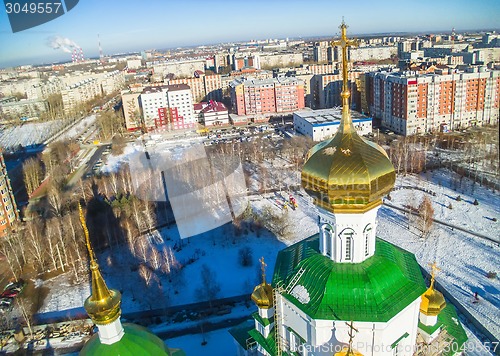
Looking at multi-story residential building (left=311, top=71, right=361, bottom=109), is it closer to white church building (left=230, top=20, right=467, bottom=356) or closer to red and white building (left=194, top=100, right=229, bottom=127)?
red and white building (left=194, top=100, right=229, bottom=127)

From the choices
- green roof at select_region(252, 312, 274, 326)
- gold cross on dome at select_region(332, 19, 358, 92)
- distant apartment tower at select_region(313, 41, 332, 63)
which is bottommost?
green roof at select_region(252, 312, 274, 326)

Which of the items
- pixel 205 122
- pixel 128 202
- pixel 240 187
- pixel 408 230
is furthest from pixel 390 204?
pixel 205 122

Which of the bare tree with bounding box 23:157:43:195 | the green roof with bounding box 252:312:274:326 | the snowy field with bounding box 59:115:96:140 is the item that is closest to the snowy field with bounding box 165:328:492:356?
the green roof with bounding box 252:312:274:326

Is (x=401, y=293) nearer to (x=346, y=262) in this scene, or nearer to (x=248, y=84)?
(x=346, y=262)

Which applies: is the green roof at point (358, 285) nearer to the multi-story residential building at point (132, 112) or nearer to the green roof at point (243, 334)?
the green roof at point (243, 334)

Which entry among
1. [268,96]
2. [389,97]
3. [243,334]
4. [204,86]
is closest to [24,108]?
[204,86]

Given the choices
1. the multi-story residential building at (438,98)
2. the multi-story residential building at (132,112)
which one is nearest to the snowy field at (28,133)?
the multi-story residential building at (132,112)
